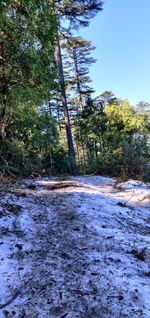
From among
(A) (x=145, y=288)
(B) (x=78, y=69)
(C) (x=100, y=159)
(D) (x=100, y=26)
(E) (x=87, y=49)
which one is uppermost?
(E) (x=87, y=49)

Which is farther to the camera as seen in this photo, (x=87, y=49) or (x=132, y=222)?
(x=87, y=49)

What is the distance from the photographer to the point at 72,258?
3053 mm

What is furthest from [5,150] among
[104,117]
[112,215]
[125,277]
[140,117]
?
[140,117]

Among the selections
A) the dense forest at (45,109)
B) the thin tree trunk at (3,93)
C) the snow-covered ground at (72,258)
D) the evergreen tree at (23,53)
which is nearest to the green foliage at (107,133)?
the dense forest at (45,109)

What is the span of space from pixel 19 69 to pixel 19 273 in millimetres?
3673

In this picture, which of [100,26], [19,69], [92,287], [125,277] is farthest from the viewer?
[100,26]

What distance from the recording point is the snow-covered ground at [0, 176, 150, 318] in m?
2.30

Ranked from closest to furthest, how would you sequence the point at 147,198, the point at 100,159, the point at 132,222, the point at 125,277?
the point at 125,277, the point at 132,222, the point at 147,198, the point at 100,159

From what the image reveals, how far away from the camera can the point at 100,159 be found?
459 inches

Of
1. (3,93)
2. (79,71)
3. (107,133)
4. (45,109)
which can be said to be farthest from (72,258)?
(79,71)

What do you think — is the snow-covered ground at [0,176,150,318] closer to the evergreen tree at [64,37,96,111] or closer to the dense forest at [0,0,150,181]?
the dense forest at [0,0,150,181]

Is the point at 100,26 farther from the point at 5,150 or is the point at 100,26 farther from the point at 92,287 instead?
the point at 92,287

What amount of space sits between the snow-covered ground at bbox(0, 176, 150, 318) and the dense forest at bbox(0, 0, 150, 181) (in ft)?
4.28

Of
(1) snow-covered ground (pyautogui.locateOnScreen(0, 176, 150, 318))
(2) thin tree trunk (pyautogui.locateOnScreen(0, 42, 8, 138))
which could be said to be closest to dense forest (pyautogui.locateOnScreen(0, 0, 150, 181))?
(2) thin tree trunk (pyautogui.locateOnScreen(0, 42, 8, 138))
